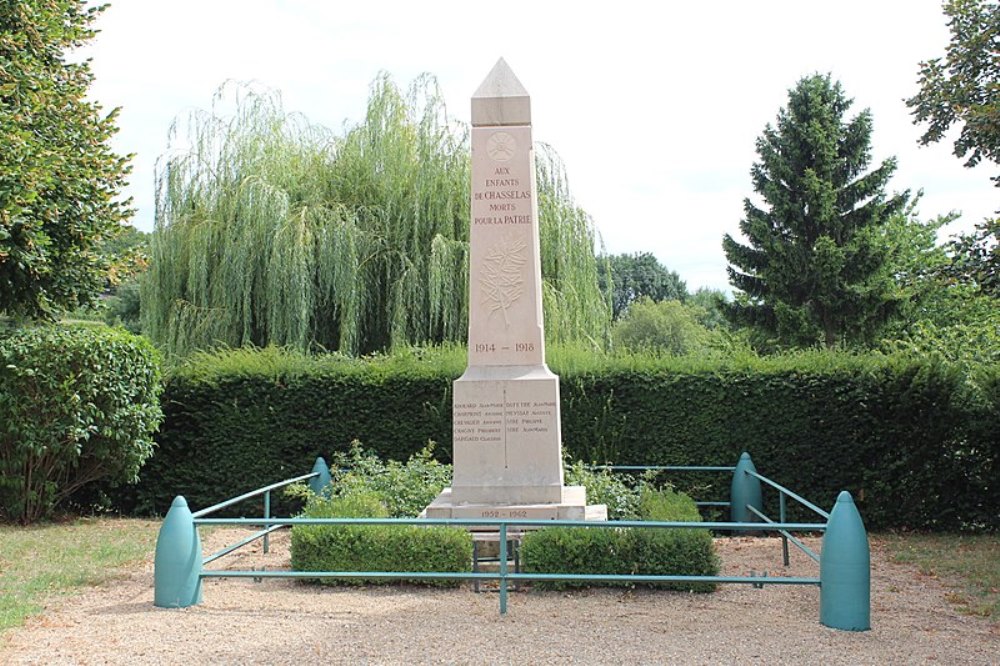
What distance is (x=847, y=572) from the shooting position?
6.36 meters

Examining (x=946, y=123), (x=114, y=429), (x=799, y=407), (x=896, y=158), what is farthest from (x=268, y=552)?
(x=896, y=158)

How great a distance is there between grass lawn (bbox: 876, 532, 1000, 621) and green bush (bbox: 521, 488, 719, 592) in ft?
6.95

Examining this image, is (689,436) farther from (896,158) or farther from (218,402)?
(896,158)

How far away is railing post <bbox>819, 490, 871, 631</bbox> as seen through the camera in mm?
6371

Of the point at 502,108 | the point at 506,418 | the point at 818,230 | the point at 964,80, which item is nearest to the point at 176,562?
the point at 506,418

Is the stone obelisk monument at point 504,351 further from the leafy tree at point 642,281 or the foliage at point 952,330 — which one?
the leafy tree at point 642,281

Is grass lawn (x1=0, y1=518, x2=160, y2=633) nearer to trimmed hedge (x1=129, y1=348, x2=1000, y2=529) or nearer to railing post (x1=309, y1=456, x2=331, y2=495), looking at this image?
trimmed hedge (x1=129, y1=348, x2=1000, y2=529)

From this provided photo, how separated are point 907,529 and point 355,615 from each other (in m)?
7.95

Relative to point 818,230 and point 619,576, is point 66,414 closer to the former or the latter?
point 619,576

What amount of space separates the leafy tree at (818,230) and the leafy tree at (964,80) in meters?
14.3

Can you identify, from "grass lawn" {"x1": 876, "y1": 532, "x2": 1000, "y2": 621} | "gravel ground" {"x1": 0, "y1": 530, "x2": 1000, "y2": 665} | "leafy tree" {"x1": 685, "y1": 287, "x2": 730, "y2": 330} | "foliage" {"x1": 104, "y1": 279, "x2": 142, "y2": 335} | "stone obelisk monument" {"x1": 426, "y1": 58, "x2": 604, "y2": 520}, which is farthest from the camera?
"leafy tree" {"x1": 685, "y1": 287, "x2": 730, "y2": 330}

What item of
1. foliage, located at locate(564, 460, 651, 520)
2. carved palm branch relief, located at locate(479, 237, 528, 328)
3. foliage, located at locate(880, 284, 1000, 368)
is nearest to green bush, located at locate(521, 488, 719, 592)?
foliage, located at locate(564, 460, 651, 520)

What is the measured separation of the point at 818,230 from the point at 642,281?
3674 cm

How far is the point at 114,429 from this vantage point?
1173cm
